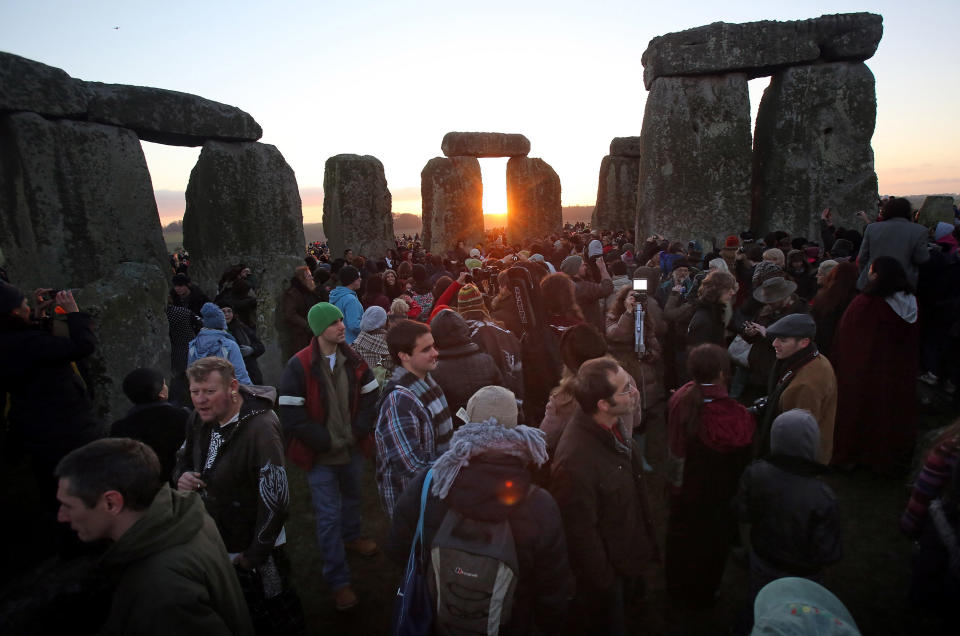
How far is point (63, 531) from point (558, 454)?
2.95 m

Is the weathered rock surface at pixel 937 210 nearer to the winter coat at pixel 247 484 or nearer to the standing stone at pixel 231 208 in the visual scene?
the standing stone at pixel 231 208

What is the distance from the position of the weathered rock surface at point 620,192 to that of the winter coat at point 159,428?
19.7 meters

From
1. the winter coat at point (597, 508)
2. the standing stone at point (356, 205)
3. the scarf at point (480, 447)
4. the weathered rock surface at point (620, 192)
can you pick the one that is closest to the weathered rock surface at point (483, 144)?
the weathered rock surface at point (620, 192)

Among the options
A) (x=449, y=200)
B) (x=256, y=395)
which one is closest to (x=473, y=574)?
(x=256, y=395)

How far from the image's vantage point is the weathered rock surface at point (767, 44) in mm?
9805

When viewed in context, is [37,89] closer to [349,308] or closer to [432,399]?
[349,308]

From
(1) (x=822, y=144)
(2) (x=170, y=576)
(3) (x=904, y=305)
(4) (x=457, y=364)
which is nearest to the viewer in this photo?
(2) (x=170, y=576)

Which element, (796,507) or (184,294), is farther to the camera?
(184,294)

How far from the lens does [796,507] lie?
7.58 ft

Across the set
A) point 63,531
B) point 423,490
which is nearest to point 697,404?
point 423,490

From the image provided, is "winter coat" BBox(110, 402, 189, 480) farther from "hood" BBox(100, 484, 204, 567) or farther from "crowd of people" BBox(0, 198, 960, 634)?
"hood" BBox(100, 484, 204, 567)

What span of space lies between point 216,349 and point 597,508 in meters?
3.17

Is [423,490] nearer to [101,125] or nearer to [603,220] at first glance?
[101,125]

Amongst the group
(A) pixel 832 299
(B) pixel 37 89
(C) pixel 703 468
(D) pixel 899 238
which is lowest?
(C) pixel 703 468
